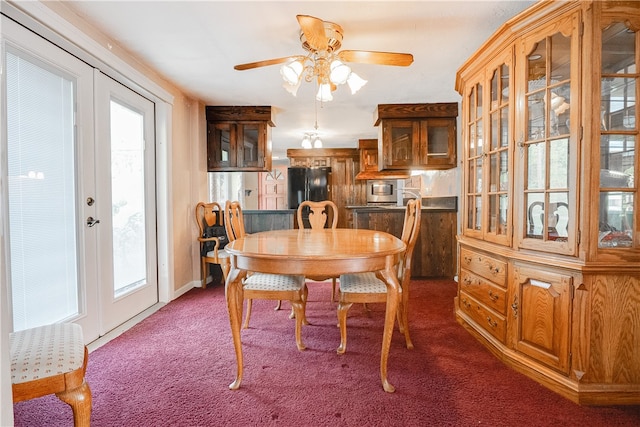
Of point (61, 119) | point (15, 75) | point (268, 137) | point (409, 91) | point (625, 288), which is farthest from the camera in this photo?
point (268, 137)

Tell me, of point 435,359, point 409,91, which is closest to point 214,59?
point 409,91

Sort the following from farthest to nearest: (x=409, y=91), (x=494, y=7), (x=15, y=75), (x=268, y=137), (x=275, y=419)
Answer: (x=268, y=137) → (x=409, y=91) → (x=494, y=7) → (x=15, y=75) → (x=275, y=419)

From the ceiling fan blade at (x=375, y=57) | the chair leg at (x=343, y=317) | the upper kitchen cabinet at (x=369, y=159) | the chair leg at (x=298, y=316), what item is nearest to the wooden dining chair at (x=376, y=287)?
the chair leg at (x=343, y=317)

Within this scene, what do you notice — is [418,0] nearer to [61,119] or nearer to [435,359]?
[435,359]

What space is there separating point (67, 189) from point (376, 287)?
213 cm

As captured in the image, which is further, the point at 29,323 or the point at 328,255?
the point at 29,323

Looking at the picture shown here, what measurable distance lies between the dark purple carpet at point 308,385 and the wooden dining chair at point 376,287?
0.17 m

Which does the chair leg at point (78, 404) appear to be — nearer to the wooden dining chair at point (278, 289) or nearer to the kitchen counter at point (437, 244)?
the wooden dining chair at point (278, 289)

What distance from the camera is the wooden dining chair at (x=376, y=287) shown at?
1.98m

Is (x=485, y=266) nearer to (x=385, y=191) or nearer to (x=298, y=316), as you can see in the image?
(x=298, y=316)

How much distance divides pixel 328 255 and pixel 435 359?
42.4 inches

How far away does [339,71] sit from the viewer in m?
1.97

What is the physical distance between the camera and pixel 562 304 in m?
1.69

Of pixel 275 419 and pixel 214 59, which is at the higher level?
pixel 214 59
